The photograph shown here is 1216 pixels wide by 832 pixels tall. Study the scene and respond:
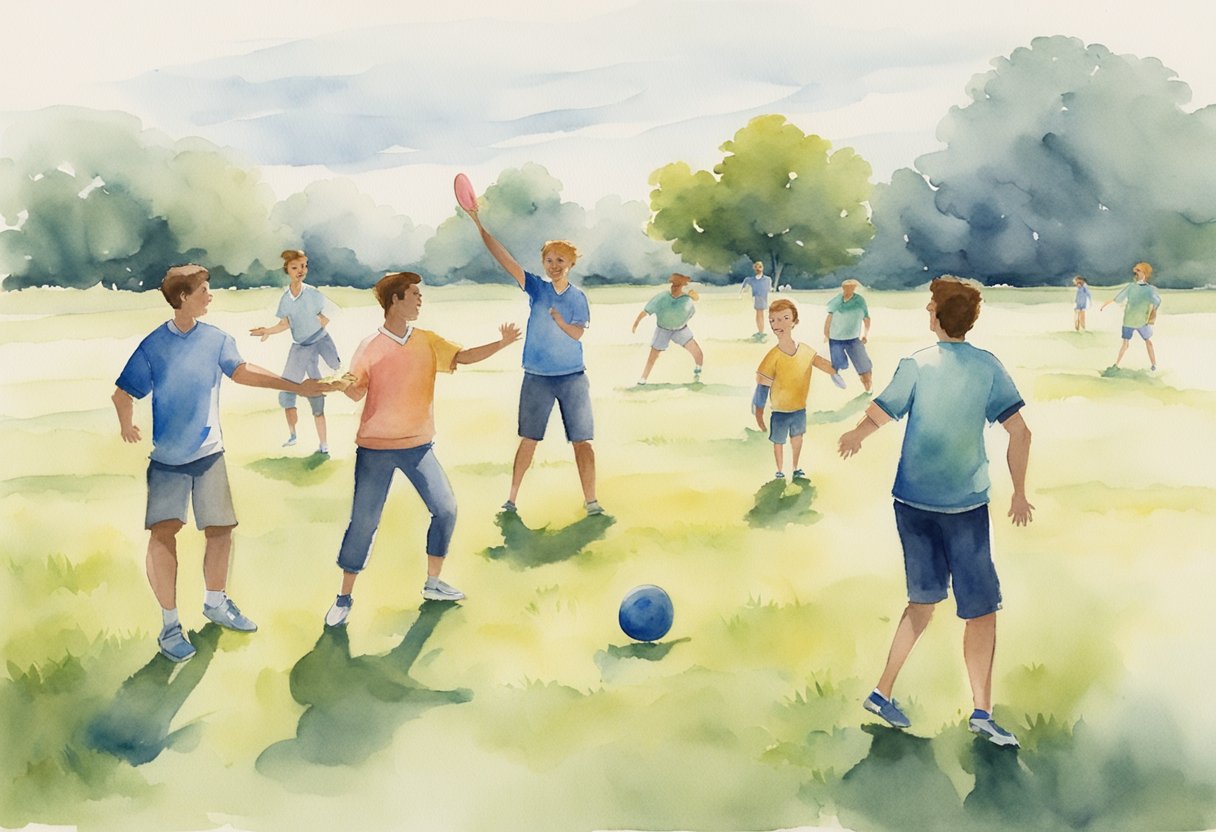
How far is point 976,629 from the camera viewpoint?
15.0 ft

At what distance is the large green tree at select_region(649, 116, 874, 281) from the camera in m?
9.14

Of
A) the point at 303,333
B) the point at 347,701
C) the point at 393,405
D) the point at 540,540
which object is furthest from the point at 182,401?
the point at 303,333

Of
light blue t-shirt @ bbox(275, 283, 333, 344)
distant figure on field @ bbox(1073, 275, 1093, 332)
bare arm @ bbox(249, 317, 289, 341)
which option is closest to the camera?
bare arm @ bbox(249, 317, 289, 341)

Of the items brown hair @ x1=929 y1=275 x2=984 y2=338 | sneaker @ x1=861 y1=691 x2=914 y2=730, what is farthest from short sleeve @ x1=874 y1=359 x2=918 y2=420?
sneaker @ x1=861 y1=691 x2=914 y2=730

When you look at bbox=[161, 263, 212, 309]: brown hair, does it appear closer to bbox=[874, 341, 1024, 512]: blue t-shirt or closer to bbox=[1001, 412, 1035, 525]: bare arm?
bbox=[874, 341, 1024, 512]: blue t-shirt

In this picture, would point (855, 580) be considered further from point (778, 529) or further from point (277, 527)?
point (277, 527)

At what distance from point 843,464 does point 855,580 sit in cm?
273

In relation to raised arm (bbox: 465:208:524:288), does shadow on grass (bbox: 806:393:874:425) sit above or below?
below

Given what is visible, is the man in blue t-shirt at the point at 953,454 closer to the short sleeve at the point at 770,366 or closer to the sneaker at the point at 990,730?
the sneaker at the point at 990,730

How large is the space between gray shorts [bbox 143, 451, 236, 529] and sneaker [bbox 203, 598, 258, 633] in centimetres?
62

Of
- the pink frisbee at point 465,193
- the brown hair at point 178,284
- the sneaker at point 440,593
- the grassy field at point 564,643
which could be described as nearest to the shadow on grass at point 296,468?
the grassy field at point 564,643

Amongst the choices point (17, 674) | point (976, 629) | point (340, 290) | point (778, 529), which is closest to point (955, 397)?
point (976, 629)

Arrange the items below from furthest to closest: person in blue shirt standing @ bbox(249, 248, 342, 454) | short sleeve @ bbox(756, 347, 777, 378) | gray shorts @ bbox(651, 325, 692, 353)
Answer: gray shorts @ bbox(651, 325, 692, 353) < person in blue shirt standing @ bbox(249, 248, 342, 454) < short sleeve @ bbox(756, 347, 777, 378)

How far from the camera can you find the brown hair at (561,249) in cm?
696
